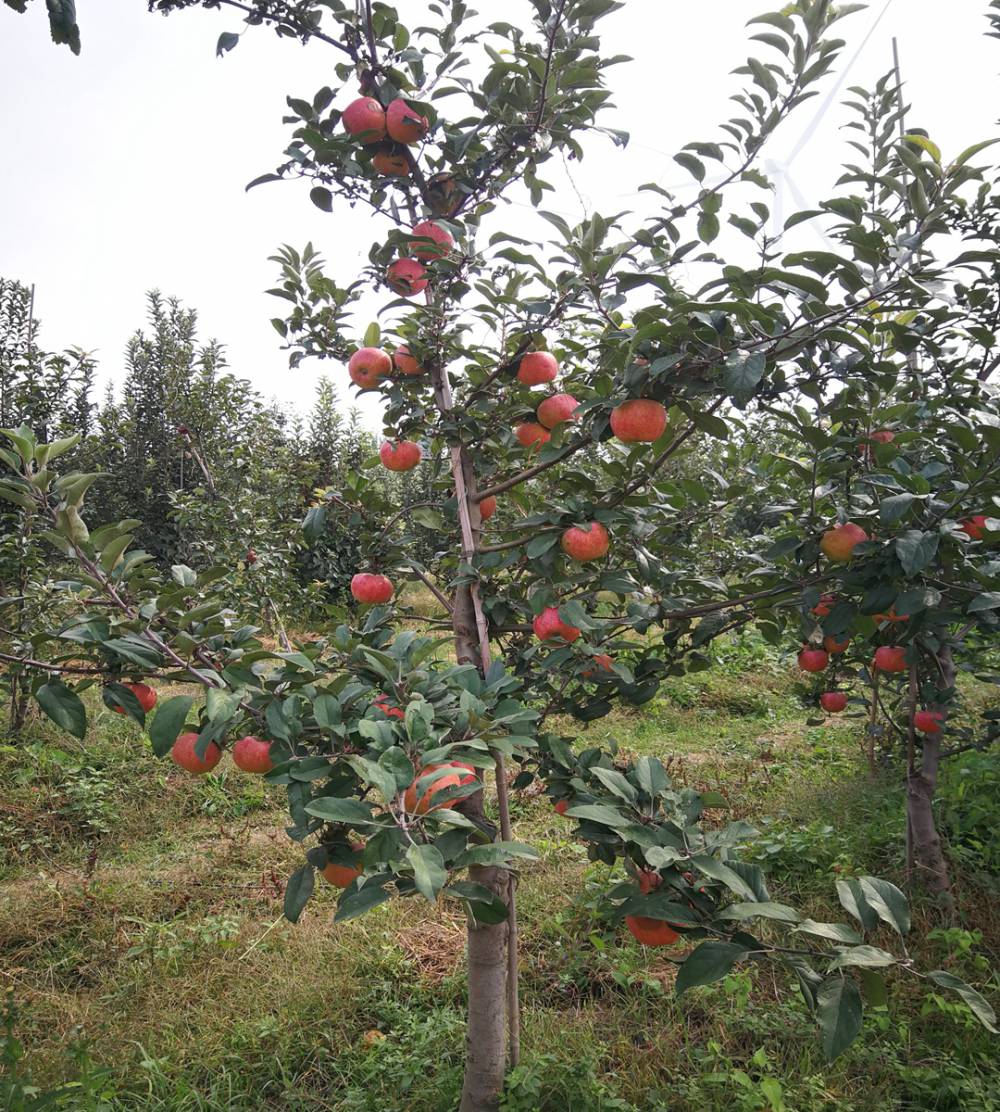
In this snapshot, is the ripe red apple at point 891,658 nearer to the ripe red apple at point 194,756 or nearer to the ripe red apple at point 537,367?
the ripe red apple at point 537,367

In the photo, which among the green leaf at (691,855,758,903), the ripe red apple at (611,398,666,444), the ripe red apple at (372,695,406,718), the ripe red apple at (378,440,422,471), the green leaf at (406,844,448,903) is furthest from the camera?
the ripe red apple at (378,440,422,471)

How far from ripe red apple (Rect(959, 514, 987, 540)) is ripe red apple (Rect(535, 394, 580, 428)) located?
2.81ft

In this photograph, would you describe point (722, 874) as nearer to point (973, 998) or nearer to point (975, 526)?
point (973, 998)

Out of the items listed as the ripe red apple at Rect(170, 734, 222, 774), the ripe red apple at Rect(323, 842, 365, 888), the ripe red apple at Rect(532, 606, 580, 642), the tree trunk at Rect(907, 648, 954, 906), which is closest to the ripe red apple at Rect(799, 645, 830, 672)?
the tree trunk at Rect(907, 648, 954, 906)

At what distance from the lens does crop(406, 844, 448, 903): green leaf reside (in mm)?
737

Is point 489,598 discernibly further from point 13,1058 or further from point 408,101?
point 13,1058

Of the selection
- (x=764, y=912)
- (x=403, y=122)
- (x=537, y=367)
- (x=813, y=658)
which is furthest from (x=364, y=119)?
(x=813, y=658)

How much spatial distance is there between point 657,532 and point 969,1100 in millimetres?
1504

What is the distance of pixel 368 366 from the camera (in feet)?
5.80

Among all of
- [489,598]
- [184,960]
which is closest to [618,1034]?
[489,598]

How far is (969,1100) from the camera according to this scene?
1.72 meters

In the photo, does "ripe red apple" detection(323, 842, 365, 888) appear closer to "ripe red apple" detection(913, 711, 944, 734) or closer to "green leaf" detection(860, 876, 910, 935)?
"green leaf" detection(860, 876, 910, 935)

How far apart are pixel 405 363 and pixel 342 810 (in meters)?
1.24

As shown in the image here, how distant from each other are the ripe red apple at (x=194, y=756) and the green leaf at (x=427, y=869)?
0.57 metres
